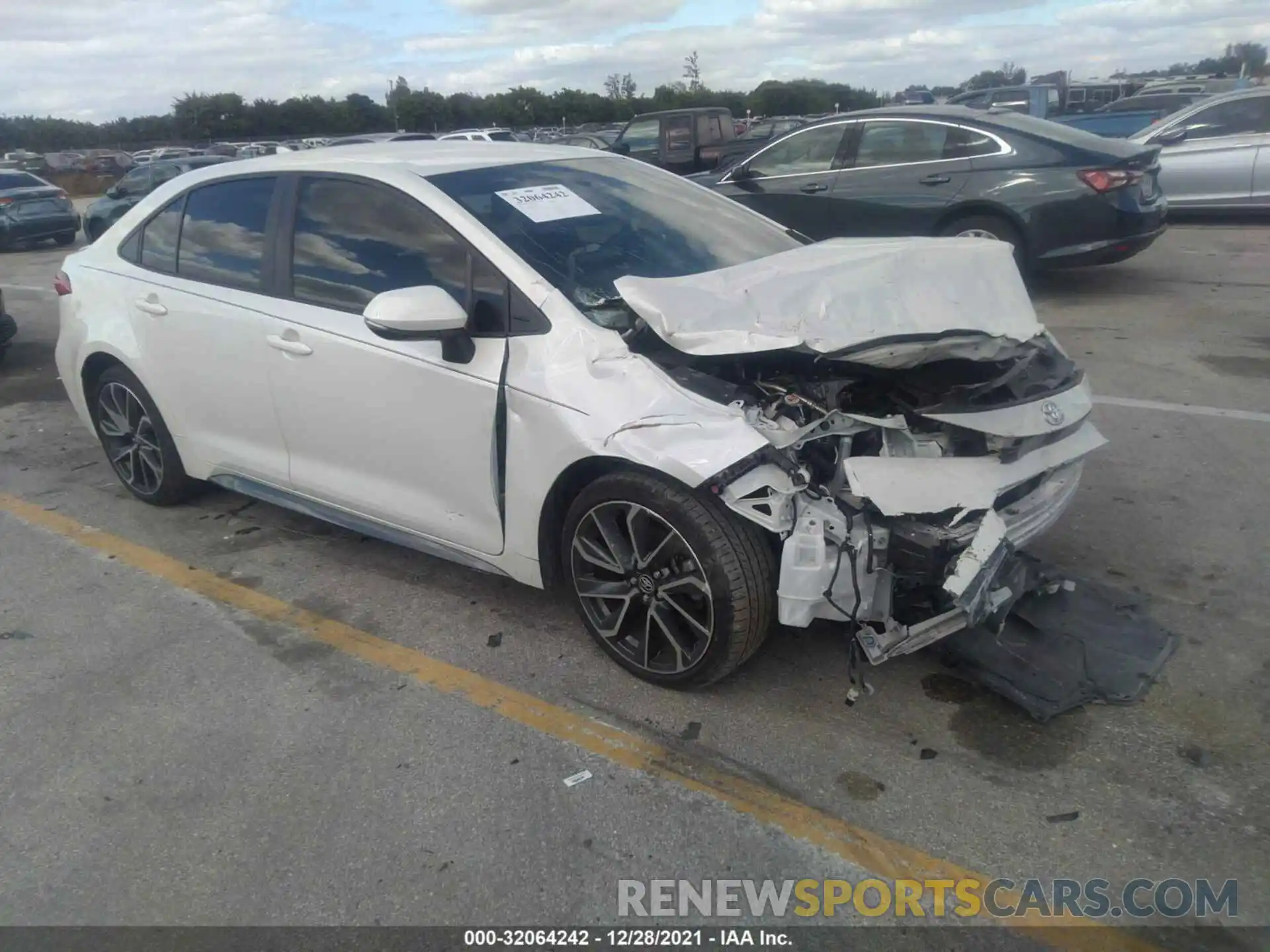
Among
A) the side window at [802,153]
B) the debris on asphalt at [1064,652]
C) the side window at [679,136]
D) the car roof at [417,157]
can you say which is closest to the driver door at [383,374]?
the car roof at [417,157]

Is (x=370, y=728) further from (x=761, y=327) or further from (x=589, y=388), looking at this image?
(x=761, y=327)

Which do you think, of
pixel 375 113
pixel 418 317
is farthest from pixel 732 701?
pixel 375 113

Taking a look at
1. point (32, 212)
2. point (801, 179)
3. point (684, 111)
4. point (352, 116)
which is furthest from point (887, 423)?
point (352, 116)

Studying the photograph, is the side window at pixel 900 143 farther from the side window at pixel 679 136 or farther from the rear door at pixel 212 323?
the side window at pixel 679 136

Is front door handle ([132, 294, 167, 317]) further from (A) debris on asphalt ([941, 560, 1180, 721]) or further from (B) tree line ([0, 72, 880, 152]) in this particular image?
(B) tree line ([0, 72, 880, 152])

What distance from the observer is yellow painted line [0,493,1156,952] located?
8.06ft

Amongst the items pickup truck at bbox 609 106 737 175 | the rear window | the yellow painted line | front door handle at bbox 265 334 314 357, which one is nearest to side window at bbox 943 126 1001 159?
front door handle at bbox 265 334 314 357

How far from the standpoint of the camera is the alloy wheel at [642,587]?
10.6ft

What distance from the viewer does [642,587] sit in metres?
3.35

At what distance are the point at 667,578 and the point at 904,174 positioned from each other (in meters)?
6.77

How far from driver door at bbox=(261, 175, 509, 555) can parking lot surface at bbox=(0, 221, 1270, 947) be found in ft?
1.70

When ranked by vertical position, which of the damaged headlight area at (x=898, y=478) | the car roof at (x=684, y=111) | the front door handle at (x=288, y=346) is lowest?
the damaged headlight area at (x=898, y=478)

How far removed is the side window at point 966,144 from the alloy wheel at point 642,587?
6713mm

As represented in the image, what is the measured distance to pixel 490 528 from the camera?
12.0 ft
